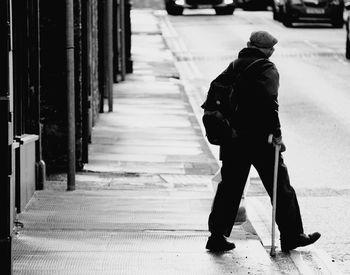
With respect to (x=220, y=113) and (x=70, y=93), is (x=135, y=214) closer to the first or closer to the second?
(x=70, y=93)

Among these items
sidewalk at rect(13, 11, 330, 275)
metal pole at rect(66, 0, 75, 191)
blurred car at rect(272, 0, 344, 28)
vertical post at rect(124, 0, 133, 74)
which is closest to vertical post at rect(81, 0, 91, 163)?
sidewalk at rect(13, 11, 330, 275)

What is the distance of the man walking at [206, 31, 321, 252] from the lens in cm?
966

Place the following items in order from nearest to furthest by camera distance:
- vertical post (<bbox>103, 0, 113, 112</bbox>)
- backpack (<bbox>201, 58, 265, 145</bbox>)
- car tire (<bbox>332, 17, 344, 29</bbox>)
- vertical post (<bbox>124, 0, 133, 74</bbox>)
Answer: backpack (<bbox>201, 58, 265, 145</bbox>), vertical post (<bbox>103, 0, 113, 112</bbox>), vertical post (<bbox>124, 0, 133, 74</bbox>), car tire (<bbox>332, 17, 344, 29</bbox>)

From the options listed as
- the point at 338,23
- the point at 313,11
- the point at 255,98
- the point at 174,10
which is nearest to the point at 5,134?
the point at 255,98

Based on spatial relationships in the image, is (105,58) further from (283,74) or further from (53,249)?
(53,249)

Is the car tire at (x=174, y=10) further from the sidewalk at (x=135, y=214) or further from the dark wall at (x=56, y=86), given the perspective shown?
the dark wall at (x=56, y=86)

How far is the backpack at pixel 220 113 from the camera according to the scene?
9.57 meters

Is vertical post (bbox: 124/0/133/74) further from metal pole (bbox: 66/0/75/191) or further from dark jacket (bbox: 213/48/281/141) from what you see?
dark jacket (bbox: 213/48/281/141)

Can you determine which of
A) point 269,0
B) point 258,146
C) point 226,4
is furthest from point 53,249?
point 269,0

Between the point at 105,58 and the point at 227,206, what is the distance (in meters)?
11.8

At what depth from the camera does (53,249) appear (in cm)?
978

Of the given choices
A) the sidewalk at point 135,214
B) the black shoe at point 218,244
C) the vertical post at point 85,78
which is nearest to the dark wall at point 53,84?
the sidewalk at point 135,214

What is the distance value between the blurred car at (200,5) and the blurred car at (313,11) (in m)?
4.73

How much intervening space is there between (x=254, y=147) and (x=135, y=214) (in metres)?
2.21
